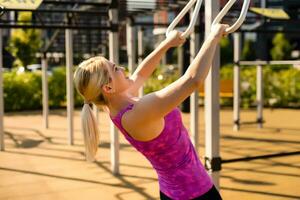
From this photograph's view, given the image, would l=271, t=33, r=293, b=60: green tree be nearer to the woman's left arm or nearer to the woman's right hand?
the woman's left arm

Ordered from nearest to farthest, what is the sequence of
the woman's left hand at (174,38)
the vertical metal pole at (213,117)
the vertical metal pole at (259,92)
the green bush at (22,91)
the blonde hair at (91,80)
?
the blonde hair at (91,80)
the woman's left hand at (174,38)
the vertical metal pole at (213,117)
the vertical metal pole at (259,92)
the green bush at (22,91)

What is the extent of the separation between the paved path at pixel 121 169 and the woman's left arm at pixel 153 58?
253 centimetres

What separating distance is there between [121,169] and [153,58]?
12.8ft

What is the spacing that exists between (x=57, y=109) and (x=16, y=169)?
800 centimetres

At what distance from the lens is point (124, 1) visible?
6.30 m

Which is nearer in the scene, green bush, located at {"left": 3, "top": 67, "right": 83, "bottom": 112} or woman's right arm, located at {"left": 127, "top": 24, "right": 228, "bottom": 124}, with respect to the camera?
woman's right arm, located at {"left": 127, "top": 24, "right": 228, "bottom": 124}

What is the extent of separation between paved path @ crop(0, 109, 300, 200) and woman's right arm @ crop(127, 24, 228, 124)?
297cm

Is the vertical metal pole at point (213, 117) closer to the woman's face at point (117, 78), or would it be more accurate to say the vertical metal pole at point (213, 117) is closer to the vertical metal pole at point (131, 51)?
the woman's face at point (117, 78)

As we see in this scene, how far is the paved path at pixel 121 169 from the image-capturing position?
507cm

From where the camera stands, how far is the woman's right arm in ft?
6.14

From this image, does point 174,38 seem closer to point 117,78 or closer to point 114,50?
point 117,78

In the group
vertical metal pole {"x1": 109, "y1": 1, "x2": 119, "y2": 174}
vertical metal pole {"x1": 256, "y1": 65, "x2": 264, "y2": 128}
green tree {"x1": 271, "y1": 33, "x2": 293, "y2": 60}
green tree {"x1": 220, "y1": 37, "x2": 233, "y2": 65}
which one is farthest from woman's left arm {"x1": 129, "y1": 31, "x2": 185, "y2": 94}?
green tree {"x1": 220, "y1": 37, "x2": 233, "y2": 65}

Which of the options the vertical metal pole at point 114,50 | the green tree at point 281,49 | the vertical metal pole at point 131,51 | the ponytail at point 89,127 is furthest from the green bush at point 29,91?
the green tree at point 281,49

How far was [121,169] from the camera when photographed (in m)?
6.22
